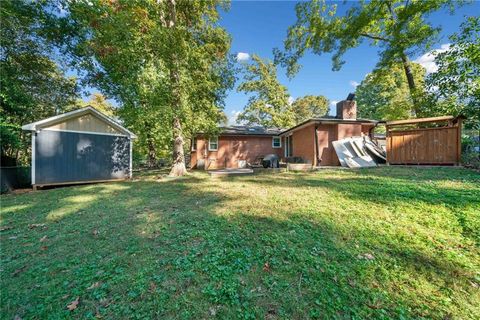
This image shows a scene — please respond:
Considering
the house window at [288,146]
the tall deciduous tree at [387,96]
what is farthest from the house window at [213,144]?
the tall deciduous tree at [387,96]

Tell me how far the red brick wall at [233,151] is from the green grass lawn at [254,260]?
11.7 meters

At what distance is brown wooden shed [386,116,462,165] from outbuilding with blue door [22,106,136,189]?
1386cm

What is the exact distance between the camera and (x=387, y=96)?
1040 inches

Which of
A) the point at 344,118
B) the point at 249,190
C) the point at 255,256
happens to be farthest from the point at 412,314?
the point at 344,118

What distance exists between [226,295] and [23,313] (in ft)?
6.73

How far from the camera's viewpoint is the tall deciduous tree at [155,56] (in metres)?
9.68

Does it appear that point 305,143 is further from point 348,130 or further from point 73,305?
point 73,305

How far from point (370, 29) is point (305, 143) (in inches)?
378

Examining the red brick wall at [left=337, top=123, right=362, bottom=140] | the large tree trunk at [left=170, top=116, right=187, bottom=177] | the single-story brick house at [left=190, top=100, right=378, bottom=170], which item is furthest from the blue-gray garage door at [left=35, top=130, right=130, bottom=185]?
the red brick wall at [left=337, top=123, right=362, bottom=140]

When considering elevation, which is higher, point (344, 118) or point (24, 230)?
point (344, 118)

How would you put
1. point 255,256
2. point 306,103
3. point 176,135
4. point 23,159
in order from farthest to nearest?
point 306,103, point 23,159, point 176,135, point 255,256

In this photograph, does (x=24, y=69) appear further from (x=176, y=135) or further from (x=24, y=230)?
(x=24, y=230)

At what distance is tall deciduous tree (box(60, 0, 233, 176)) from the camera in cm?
968

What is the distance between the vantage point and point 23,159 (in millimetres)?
12148
